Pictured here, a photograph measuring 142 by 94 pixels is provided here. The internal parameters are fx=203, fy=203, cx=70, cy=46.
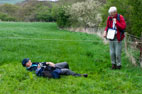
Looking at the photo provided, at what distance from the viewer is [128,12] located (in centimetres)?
1123

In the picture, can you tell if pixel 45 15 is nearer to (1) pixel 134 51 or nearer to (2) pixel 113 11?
(1) pixel 134 51

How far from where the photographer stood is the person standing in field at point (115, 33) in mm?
6793

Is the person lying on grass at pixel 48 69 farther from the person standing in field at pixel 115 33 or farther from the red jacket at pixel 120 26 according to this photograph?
the red jacket at pixel 120 26

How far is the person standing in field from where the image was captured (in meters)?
6.79

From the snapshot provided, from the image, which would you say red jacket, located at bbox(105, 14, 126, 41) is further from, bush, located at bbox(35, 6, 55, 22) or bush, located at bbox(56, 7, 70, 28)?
bush, located at bbox(35, 6, 55, 22)

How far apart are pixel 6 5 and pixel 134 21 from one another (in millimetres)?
82146

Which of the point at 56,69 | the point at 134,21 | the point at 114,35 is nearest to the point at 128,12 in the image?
the point at 134,21

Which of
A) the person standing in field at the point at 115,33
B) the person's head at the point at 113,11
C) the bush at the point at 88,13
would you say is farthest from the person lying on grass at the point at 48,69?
the bush at the point at 88,13

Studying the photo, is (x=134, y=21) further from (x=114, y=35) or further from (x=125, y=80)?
(x=125, y=80)

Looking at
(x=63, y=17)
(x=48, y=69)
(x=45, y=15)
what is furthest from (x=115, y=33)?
(x=45, y=15)

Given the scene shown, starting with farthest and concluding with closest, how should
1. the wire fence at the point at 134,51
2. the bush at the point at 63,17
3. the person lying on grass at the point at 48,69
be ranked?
the bush at the point at 63,17, the wire fence at the point at 134,51, the person lying on grass at the point at 48,69

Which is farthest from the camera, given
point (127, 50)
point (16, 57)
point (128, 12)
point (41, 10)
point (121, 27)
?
point (41, 10)

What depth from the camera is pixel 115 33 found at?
23.0ft

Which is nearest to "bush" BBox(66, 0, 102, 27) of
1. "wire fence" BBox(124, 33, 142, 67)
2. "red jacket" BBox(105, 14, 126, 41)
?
"wire fence" BBox(124, 33, 142, 67)
